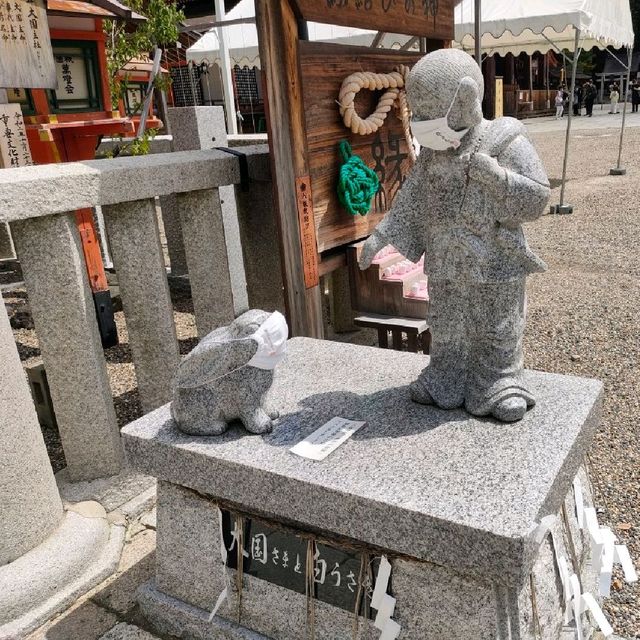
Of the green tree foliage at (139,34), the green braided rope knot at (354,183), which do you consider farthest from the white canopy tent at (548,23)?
the green braided rope knot at (354,183)

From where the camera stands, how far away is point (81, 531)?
8.39 feet

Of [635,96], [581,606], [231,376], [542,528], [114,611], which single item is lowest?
[114,611]

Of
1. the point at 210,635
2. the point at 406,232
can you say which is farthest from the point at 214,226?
the point at 210,635

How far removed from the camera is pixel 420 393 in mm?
2115

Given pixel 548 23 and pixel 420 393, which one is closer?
pixel 420 393

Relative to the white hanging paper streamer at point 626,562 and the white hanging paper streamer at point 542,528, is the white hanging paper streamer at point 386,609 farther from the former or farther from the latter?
the white hanging paper streamer at point 626,562

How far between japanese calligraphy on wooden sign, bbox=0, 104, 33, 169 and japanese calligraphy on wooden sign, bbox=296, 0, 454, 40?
1.88 meters

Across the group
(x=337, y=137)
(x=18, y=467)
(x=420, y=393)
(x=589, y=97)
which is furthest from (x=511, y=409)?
(x=589, y=97)

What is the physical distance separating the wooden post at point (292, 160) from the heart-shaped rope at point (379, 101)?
1.37ft

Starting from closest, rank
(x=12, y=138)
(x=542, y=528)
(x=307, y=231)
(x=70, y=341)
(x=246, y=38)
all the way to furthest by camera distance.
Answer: (x=542, y=528) < (x=70, y=341) < (x=307, y=231) < (x=12, y=138) < (x=246, y=38)

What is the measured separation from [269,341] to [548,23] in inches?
263

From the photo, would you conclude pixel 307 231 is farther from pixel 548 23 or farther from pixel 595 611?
pixel 548 23

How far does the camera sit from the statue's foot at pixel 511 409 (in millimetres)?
1941

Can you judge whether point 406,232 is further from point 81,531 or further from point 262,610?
point 81,531
